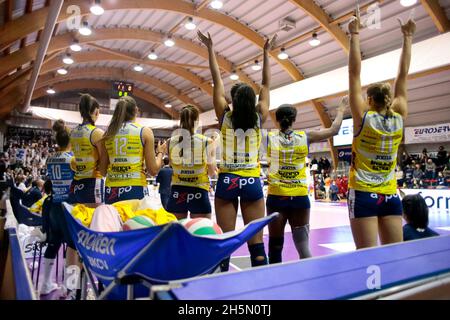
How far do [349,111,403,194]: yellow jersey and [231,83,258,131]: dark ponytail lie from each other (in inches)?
30.0

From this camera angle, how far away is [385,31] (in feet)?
44.6

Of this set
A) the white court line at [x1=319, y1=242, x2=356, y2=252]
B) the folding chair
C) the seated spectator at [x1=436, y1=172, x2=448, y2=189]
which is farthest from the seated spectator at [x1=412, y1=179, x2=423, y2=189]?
the folding chair

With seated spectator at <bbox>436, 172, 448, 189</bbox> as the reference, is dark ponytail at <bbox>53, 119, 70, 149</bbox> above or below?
above

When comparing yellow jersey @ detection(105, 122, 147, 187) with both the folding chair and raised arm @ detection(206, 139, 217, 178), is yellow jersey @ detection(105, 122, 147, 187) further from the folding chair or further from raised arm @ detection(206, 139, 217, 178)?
the folding chair

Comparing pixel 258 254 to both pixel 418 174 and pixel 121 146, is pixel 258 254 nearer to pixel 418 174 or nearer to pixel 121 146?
pixel 121 146

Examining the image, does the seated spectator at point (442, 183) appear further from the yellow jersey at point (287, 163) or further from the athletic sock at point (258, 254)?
the athletic sock at point (258, 254)

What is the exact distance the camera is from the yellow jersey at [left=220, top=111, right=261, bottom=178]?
2639 millimetres

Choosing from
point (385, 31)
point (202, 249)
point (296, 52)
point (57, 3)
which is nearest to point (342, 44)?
point (385, 31)

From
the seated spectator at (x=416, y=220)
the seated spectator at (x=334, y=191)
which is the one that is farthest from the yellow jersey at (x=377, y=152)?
the seated spectator at (x=334, y=191)

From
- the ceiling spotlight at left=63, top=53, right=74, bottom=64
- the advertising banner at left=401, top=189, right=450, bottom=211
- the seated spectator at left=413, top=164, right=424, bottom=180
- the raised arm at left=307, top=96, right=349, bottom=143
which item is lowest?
the advertising banner at left=401, top=189, right=450, bottom=211

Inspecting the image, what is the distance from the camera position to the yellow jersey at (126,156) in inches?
109

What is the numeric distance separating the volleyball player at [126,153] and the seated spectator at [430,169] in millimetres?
13436

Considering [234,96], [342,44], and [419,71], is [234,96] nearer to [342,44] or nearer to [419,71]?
[419,71]

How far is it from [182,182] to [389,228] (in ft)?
5.59
